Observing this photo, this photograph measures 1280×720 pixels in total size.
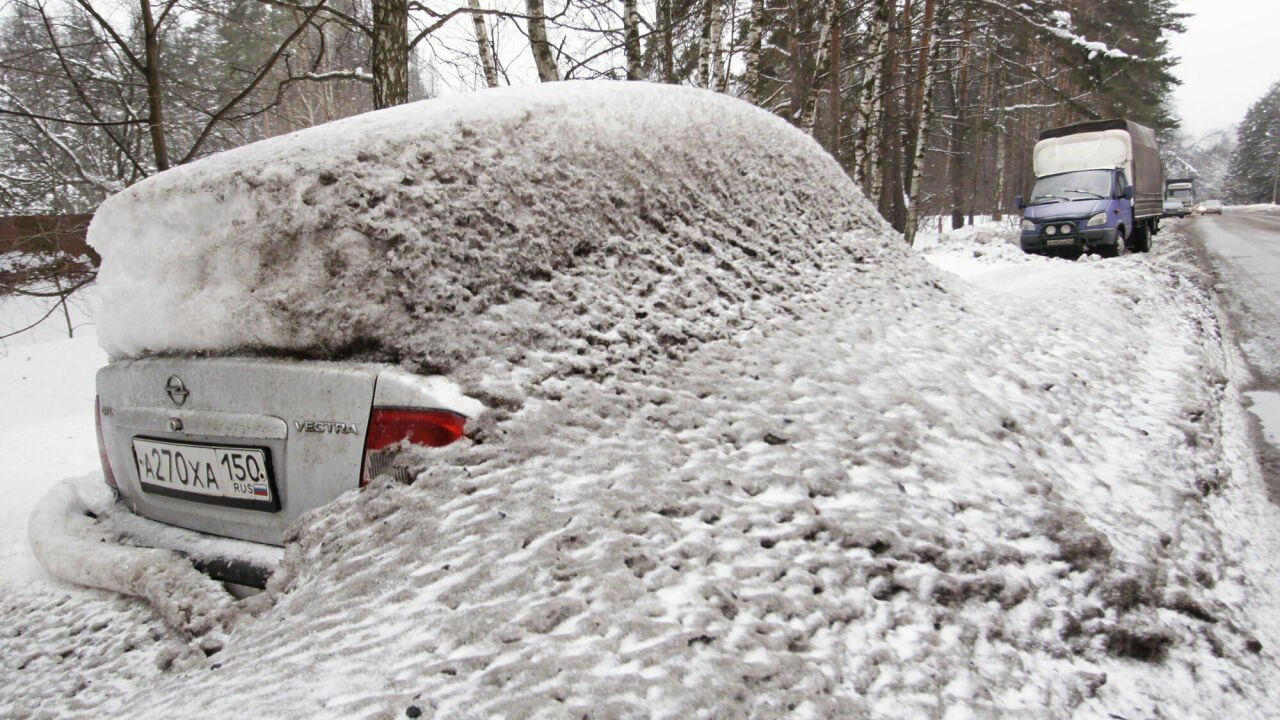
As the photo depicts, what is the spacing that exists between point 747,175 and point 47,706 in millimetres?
2988

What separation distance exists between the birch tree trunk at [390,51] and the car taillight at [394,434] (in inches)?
204

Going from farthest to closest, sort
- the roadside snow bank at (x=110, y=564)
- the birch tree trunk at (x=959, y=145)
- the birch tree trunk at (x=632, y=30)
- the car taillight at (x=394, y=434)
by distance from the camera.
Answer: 1. the birch tree trunk at (x=959, y=145)
2. the birch tree trunk at (x=632, y=30)
3. the roadside snow bank at (x=110, y=564)
4. the car taillight at (x=394, y=434)

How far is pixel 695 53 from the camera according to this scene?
34.1 feet

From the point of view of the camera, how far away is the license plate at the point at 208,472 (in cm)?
173

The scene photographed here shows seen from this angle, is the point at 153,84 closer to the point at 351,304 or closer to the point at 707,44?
the point at 351,304

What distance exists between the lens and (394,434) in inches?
62.2

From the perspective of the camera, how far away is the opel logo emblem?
1842 millimetres

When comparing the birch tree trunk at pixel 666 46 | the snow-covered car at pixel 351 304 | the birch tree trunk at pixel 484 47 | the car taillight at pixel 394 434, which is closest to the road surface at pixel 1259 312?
the snow-covered car at pixel 351 304

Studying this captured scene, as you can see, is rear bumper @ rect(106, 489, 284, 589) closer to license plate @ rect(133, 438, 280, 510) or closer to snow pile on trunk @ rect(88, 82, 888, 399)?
license plate @ rect(133, 438, 280, 510)

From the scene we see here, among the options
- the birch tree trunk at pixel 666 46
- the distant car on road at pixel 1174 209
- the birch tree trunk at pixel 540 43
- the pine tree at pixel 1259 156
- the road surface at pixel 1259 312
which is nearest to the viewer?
the road surface at pixel 1259 312

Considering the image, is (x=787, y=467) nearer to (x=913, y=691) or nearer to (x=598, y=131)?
(x=913, y=691)

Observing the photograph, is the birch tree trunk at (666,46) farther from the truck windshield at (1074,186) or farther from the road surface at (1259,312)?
the truck windshield at (1074,186)

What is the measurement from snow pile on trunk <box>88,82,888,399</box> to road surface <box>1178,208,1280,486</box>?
3.02m

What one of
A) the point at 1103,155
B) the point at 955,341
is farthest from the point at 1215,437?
the point at 1103,155
